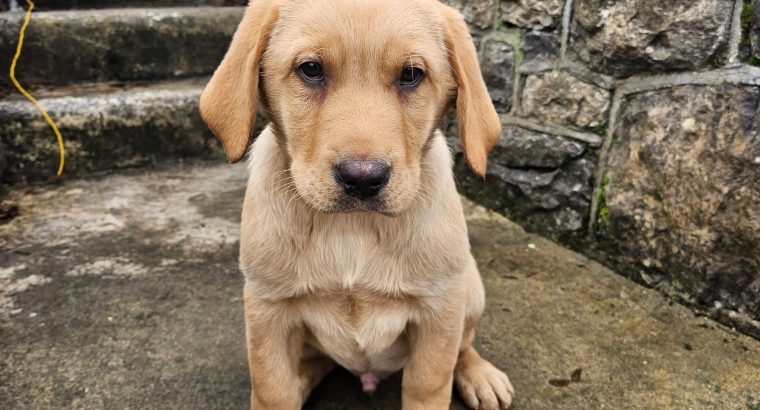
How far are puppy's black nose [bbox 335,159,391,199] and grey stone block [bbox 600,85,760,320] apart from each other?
1.62 meters

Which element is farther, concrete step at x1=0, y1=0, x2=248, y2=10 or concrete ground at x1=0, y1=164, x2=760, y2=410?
concrete step at x1=0, y1=0, x2=248, y2=10

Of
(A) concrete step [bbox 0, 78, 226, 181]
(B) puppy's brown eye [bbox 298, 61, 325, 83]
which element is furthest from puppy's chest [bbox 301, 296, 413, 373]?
(A) concrete step [bbox 0, 78, 226, 181]

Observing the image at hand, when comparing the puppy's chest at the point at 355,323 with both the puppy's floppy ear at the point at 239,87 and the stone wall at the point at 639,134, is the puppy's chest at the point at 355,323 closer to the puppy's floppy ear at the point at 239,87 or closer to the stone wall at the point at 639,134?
the puppy's floppy ear at the point at 239,87

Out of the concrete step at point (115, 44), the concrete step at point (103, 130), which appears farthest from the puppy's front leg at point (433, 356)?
the concrete step at point (115, 44)

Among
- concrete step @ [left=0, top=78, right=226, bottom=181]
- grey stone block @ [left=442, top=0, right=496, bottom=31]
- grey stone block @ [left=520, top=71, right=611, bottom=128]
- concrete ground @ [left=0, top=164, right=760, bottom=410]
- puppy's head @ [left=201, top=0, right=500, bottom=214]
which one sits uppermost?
puppy's head @ [left=201, top=0, right=500, bottom=214]

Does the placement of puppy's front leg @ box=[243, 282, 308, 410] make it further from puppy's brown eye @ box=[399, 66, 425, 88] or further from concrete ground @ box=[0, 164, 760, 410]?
puppy's brown eye @ box=[399, 66, 425, 88]

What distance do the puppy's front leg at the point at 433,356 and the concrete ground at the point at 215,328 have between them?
Result: 0.98 ft

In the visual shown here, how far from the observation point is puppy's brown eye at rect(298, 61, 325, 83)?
1734 mm

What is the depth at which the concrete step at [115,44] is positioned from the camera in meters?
4.47

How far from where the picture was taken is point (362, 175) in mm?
1579

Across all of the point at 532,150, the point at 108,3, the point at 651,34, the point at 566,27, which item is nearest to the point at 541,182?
the point at 532,150

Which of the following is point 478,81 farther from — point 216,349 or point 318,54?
point 216,349

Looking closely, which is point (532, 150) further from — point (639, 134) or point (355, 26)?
point (355, 26)

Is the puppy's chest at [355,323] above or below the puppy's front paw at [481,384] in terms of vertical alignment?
above
